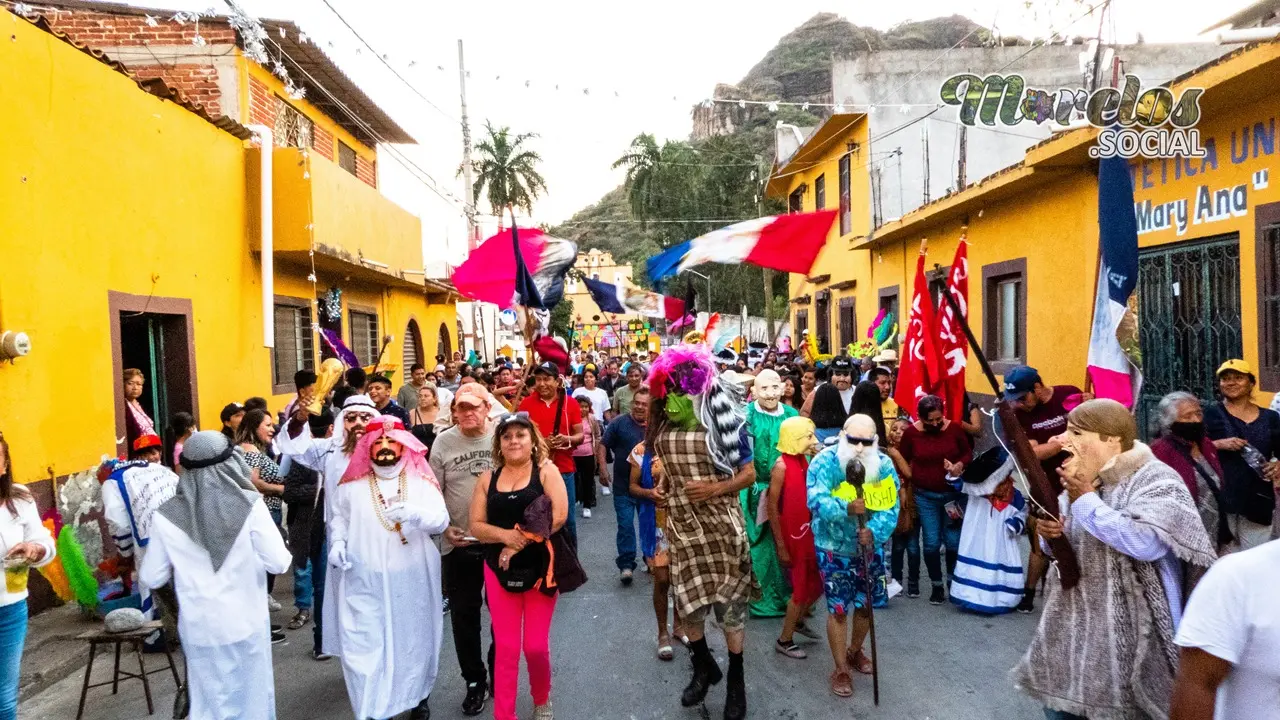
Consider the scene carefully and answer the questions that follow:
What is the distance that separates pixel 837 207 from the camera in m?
20.4

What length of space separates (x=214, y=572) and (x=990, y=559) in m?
5.08

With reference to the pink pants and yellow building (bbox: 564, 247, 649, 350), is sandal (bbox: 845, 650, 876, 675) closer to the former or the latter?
the pink pants

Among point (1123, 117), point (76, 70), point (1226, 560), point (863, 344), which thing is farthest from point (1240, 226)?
point (76, 70)

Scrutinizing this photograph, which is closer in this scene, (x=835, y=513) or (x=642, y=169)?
(x=835, y=513)

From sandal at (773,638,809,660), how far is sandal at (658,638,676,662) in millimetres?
689

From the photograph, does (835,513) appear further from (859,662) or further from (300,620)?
(300,620)

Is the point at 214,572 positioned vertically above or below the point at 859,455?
below

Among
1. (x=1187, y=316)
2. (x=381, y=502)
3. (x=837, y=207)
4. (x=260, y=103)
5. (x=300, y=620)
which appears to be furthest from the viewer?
(x=837, y=207)

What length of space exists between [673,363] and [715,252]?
3477 millimetres

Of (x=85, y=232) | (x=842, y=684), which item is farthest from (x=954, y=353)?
(x=85, y=232)

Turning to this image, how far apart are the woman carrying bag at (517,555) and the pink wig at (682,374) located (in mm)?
732

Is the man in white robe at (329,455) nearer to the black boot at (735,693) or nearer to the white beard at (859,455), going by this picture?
the black boot at (735,693)

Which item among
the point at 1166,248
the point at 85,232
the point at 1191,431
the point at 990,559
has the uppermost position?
the point at 85,232

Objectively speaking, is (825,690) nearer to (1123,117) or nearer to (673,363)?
(673,363)
